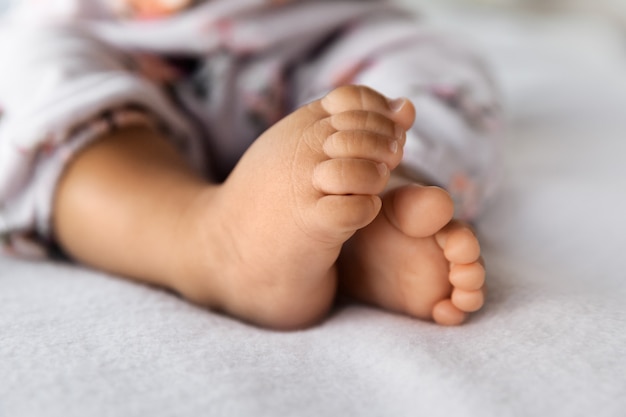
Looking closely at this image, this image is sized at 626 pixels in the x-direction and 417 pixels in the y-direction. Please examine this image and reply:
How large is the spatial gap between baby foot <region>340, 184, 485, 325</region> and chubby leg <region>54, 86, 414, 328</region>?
1.1 inches

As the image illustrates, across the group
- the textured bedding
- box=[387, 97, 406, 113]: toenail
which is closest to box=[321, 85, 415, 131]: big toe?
box=[387, 97, 406, 113]: toenail

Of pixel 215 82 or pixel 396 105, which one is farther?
pixel 215 82

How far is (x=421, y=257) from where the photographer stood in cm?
44

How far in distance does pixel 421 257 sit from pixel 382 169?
0.07 m

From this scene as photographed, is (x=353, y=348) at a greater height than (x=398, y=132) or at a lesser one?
lesser

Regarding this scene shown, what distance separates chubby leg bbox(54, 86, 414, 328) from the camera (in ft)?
1.32

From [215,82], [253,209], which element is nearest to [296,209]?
[253,209]

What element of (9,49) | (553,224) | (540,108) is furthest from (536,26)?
(9,49)

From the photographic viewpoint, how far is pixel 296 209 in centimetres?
41

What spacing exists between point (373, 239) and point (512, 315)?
0.33 feet

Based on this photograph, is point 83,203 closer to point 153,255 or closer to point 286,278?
point 153,255

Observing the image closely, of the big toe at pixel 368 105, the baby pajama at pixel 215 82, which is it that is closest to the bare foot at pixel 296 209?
the big toe at pixel 368 105

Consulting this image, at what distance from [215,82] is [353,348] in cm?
40

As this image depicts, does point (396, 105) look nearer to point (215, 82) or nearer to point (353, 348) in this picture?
point (353, 348)
